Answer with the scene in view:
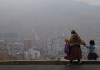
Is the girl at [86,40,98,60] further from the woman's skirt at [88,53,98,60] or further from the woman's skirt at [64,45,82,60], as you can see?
the woman's skirt at [64,45,82,60]

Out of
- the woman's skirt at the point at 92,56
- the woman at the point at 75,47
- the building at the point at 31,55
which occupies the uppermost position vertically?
the woman at the point at 75,47

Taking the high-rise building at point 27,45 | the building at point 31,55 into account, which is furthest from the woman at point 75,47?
the high-rise building at point 27,45

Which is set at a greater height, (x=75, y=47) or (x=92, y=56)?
(x=75, y=47)

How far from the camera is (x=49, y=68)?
13.6 meters

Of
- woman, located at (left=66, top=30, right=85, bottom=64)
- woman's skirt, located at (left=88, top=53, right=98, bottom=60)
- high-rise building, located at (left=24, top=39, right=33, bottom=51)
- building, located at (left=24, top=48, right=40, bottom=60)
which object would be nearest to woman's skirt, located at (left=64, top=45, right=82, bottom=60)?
woman, located at (left=66, top=30, right=85, bottom=64)

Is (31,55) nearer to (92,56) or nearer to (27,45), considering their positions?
(27,45)

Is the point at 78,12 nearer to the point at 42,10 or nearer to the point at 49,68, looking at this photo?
the point at 42,10

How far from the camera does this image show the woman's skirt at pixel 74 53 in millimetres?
14805

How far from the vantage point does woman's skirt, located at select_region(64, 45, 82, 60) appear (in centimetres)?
1480

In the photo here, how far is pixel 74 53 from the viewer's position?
14805 mm

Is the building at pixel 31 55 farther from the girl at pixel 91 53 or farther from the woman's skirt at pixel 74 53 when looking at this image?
the woman's skirt at pixel 74 53

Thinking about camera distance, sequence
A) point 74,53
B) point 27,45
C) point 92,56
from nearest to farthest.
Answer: point 74,53
point 92,56
point 27,45

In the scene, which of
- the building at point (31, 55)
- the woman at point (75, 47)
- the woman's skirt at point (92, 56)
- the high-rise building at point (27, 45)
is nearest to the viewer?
the woman at point (75, 47)

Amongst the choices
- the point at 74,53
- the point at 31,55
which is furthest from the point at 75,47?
the point at 31,55
